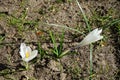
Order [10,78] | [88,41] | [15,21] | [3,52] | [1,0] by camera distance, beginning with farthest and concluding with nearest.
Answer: [1,0]
[15,21]
[3,52]
[10,78]
[88,41]

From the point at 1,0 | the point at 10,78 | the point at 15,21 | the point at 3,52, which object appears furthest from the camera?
the point at 1,0

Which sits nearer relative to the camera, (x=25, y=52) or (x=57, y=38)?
(x=25, y=52)

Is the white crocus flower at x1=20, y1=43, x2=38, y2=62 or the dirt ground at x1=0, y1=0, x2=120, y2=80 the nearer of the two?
the white crocus flower at x1=20, y1=43, x2=38, y2=62

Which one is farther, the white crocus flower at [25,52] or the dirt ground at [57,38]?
the dirt ground at [57,38]

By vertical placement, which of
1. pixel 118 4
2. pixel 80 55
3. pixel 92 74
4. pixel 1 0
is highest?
pixel 1 0

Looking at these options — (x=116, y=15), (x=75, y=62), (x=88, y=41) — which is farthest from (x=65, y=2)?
(x=88, y=41)

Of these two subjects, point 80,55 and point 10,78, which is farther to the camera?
point 80,55

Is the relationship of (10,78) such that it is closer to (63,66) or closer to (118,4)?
(63,66)

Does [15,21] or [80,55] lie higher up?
[15,21]
